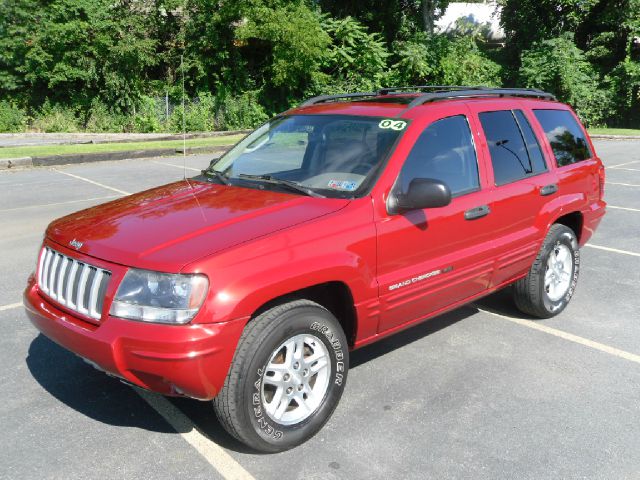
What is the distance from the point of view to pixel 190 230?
332cm

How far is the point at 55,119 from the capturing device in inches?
1082

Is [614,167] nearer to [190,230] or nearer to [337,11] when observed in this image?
[190,230]

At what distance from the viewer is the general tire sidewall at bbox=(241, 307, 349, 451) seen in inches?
123

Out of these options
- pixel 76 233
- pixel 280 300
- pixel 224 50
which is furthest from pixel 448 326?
pixel 224 50

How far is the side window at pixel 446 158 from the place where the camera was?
401cm

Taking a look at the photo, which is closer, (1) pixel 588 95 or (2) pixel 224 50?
(2) pixel 224 50

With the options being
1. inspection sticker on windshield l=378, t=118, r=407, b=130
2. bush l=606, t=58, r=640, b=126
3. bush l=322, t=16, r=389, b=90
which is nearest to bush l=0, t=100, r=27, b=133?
bush l=322, t=16, r=389, b=90

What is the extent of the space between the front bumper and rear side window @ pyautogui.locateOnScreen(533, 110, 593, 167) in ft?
11.3

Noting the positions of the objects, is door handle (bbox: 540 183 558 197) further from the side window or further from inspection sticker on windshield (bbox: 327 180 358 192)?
inspection sticker on windshield (bbox: 327 180 358 192)

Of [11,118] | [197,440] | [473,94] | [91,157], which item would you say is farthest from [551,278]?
[11,118]

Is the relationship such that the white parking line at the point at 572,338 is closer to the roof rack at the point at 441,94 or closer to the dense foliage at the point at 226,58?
the roof rack at the point at 441,94

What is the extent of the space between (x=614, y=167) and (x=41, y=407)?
1554 cm

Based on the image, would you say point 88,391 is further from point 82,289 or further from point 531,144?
point 531,144

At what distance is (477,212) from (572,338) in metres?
1.48
